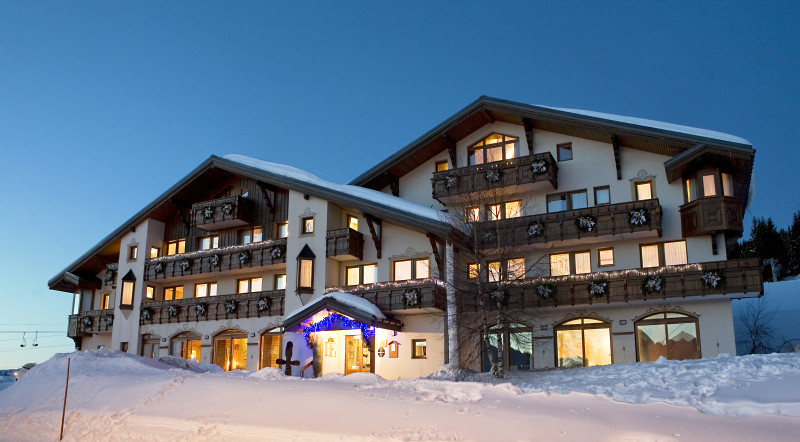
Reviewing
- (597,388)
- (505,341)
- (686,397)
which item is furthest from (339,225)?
(686,397)

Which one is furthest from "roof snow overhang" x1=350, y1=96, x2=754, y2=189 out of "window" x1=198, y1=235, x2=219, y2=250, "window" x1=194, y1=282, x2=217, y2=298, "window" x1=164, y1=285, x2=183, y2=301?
"window" x1=164, y1=285, x2=183, y2=301

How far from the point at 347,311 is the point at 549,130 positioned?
43.4 feet

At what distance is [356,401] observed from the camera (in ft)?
56.2

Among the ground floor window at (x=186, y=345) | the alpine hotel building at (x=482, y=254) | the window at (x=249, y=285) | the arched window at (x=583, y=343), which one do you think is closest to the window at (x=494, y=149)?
the alpine hotel building at (x=482, y=254)

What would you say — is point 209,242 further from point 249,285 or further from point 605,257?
point 605,257

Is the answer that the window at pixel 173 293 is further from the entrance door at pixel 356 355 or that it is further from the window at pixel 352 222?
the entrance door at pixel 356 355

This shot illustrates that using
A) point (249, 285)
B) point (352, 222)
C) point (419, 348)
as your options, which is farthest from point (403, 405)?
point (249, 285)

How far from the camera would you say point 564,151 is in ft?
113

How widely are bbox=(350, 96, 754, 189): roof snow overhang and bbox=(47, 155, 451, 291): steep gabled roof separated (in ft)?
7.41

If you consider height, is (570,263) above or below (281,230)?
below

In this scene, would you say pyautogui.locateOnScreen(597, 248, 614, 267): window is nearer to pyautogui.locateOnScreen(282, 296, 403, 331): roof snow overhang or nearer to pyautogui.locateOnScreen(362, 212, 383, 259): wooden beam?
pyautogui.locateOnScreen(282, 296, 403, 331): roof snow overhang

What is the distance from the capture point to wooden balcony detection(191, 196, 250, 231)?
3834 cm

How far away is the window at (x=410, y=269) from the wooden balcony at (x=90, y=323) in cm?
1913

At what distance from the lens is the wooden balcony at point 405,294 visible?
3158 cm
